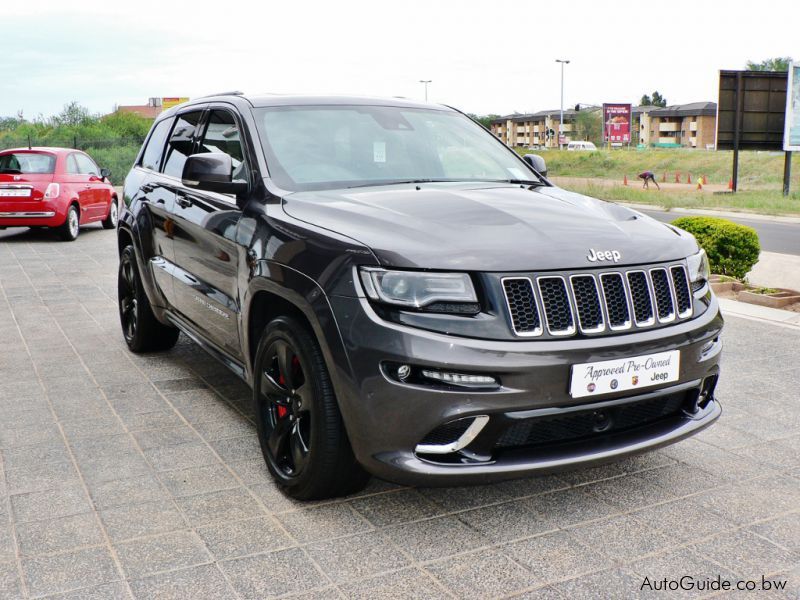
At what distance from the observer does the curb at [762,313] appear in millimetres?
7547

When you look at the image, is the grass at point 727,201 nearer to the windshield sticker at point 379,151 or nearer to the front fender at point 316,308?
the windshield sticker at point 379,151

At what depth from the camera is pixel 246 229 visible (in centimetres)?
393

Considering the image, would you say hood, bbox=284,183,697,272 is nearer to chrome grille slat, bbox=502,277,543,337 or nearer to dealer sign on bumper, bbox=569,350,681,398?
chrome grille slat, bbox=502,277,543,337

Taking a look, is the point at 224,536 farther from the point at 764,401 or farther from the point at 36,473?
the point at 764,401

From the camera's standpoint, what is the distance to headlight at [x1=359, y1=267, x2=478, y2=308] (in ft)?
9.95

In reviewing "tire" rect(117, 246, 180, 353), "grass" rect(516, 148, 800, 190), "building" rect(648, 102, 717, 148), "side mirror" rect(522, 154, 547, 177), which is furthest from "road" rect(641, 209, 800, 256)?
"building" rect(648, 102, 717, 148)

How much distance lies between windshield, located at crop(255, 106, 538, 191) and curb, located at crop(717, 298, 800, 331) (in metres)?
3.79

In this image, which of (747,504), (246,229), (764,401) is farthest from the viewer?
(764,401)

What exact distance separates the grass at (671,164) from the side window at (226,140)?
1916 inches

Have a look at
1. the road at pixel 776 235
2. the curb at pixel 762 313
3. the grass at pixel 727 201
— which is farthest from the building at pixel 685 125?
the curb at pixel 762 313

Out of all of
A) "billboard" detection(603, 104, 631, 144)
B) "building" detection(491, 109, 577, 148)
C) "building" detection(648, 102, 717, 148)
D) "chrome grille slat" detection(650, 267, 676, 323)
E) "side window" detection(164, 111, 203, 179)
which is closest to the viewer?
"chrome grille slat" detection(650, 267, 676, 323)

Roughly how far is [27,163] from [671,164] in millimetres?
57519

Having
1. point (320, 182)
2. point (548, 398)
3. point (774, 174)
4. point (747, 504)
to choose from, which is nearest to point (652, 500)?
point (747, 504)

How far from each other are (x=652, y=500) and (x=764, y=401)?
72.8 inches
